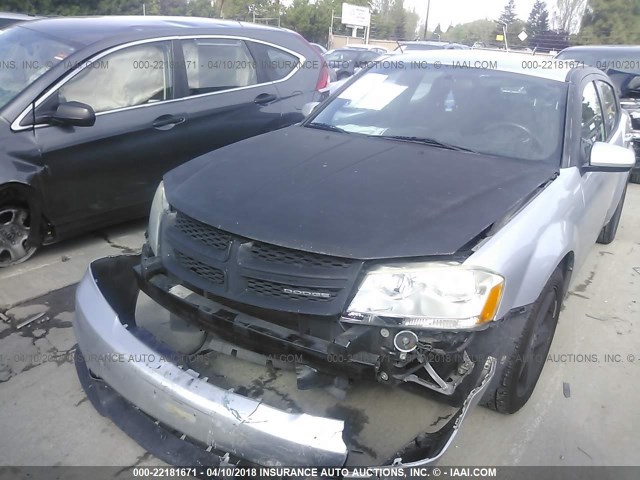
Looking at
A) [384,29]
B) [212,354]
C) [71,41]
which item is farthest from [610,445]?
[384,29]

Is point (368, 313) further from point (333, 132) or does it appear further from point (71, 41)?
point (71, 41)

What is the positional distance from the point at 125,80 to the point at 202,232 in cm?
244

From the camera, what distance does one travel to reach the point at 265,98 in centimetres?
504

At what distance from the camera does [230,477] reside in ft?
6.43

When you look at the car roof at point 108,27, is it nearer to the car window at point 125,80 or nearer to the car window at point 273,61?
the car window at point 125,80

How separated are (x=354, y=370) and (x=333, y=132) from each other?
1744 millimetres

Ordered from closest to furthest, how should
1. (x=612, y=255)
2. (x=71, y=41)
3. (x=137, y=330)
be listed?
(x=137, y=330), (x=71, y=41), (x=612, y=255)

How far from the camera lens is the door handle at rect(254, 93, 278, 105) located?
16.3 ft

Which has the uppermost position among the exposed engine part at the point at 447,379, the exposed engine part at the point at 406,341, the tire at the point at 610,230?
the exposed engine part at the point at 406,341

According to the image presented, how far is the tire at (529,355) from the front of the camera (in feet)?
7.59

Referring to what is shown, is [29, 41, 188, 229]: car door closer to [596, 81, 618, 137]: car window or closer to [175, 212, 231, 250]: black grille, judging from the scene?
[175, 212, 231, 250]: black grille

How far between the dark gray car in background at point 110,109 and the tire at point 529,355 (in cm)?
306

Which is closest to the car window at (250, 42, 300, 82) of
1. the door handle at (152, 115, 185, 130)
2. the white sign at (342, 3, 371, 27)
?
the door handle at (152, 115, 185, 130)

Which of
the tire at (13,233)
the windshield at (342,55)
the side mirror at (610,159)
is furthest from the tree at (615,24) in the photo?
the tire at (13,233)
